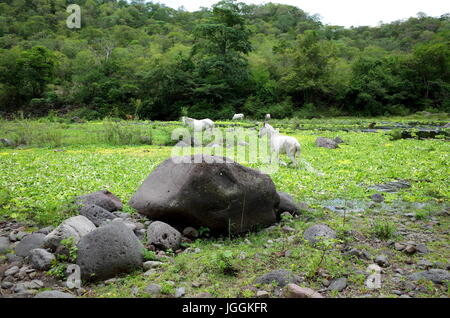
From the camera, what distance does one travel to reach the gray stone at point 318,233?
243 inches

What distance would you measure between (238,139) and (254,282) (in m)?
14.8

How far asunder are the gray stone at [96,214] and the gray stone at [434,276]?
5.49m

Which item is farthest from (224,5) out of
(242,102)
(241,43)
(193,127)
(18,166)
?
(18,166)

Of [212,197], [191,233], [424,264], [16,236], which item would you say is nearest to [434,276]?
[424,264]

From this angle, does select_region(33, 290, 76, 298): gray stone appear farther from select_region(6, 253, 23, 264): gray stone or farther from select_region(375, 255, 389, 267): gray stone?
select_region(375, 255, 389, 267): gray stone

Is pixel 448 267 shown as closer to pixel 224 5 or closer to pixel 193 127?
pixel 193 127

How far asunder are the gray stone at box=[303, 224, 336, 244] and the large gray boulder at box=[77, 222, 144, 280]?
9.71ft

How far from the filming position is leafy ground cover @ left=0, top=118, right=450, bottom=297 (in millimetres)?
5023

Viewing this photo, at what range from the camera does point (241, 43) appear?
49.7 meters

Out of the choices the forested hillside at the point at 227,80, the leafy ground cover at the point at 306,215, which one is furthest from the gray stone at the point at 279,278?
the forested hillside at the point at 227,80

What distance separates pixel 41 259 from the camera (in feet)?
17.8

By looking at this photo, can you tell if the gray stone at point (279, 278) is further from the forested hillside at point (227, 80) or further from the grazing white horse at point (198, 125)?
the forested hillside at point (227, 80)

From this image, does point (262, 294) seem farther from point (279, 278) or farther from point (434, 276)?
point (434, 276)

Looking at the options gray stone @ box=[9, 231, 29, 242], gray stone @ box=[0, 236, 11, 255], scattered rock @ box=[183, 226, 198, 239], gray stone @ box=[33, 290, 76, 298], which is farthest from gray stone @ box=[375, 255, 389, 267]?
gray stone @ box=[9, 231, 29, 242]
